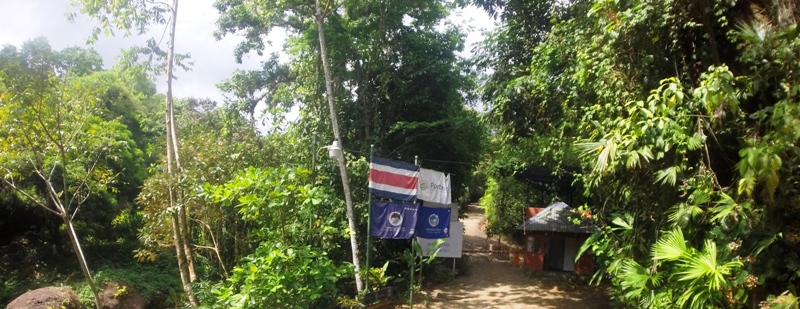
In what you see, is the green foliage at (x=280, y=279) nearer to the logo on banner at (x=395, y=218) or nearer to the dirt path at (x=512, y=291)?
the logo on banner at (x=395, y=218)

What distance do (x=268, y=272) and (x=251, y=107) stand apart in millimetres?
8667

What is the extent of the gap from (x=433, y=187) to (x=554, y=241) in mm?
6111

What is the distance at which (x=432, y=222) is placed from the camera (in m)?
9.51

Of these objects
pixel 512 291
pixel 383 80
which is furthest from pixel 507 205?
pixel 383 80

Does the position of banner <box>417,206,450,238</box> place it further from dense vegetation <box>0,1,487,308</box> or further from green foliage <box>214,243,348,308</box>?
green foliage <box>214,243,348,308</box>

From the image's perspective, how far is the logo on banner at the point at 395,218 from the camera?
8.73 meters

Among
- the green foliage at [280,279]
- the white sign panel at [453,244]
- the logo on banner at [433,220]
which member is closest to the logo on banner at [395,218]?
the logo on banner at [433,220]

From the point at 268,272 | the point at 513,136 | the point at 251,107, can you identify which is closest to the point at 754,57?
the point at 513,136

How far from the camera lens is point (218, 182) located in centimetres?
854

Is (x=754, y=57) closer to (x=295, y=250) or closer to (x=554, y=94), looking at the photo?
(x=554, y=94)

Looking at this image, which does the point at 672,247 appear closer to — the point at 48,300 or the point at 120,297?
the point at 120,297

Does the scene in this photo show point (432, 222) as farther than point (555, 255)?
No

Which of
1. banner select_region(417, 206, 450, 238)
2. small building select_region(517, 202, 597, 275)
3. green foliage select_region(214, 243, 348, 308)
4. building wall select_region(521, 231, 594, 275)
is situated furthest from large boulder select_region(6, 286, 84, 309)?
building wall select_region(521, 231, 594, 275)

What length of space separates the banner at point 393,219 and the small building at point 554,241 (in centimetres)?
538
